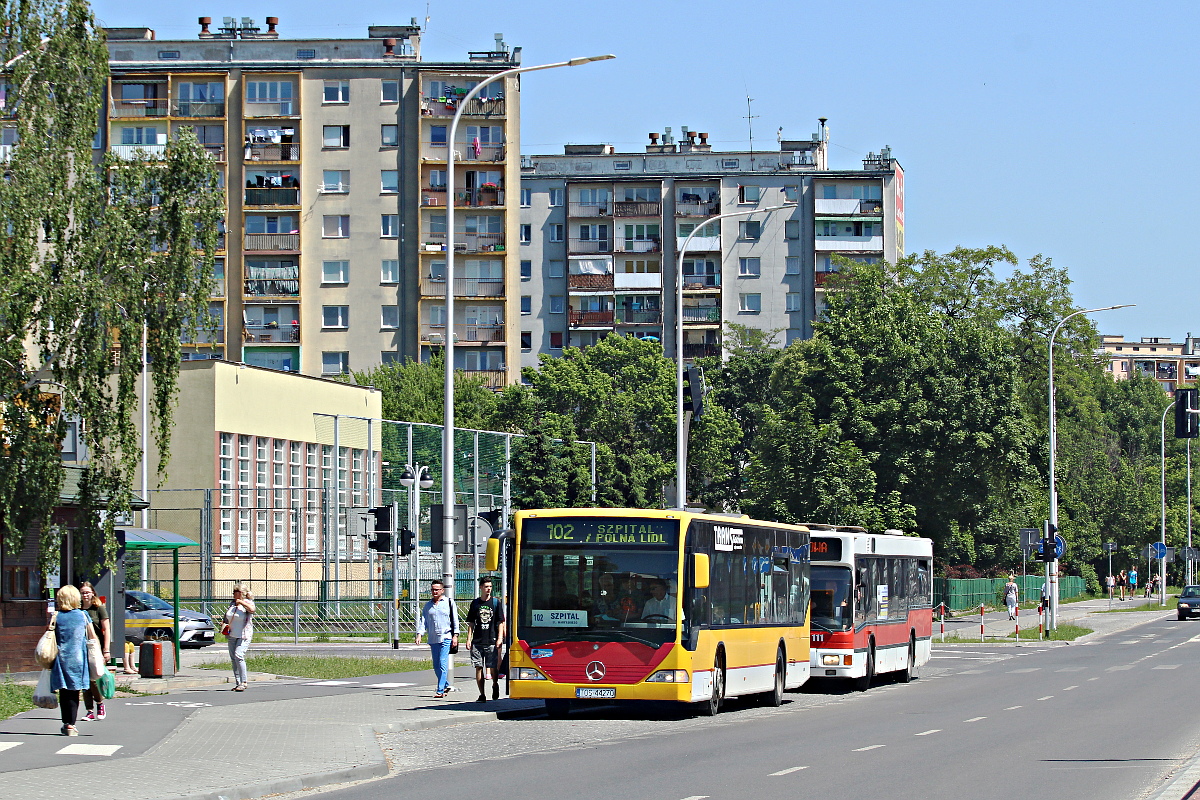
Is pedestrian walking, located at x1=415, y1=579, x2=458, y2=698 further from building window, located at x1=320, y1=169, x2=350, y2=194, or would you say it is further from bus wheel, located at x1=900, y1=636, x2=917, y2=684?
building window, located at x1=320, y1=169, x2=350, y2=194

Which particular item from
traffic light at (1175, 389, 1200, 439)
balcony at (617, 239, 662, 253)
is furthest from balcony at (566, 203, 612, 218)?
traffic light at (1175, 389, 1200, 439)

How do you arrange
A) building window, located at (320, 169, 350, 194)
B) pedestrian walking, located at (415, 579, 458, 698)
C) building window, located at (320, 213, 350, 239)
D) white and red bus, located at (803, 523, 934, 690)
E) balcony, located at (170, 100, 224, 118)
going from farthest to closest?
building window, located at (320, 213, 350, 239), building window, located at (320, 169, 350, 194), balcony, located at (170, 100, 224, 118), white and red bus, located at (803, 523, 934, 690), pedestrian walking, located at (415, 579, 458, 698)

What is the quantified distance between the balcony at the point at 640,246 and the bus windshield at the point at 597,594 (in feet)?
289

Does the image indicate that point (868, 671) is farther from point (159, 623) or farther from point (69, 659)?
point (159, 623)

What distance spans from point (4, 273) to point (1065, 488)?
82653 mm

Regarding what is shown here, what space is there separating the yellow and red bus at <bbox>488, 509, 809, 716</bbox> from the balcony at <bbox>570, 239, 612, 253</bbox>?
87.1 meters

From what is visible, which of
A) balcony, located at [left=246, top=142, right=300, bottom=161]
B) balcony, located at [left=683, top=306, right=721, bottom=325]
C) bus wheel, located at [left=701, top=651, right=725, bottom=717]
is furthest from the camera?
balcony, located at [left=683, top=306, right=721, bottom=325]

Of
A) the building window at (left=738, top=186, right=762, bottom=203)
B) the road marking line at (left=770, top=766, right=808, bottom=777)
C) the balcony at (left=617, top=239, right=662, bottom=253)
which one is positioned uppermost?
the building window at (left=738, top=186, right=762, bottom=203)

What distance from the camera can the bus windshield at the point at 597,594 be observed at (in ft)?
69.2

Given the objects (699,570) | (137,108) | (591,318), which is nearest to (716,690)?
(699,570)

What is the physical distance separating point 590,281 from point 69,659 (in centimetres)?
9157

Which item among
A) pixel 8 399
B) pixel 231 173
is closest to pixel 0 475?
pixel 8 399

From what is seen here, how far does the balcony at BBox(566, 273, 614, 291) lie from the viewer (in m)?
108

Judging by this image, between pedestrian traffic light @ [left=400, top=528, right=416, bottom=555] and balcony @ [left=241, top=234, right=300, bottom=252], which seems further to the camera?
balcony @ [left=241, top=234, right=300, bottom=252]
